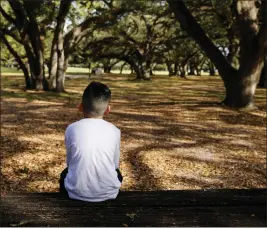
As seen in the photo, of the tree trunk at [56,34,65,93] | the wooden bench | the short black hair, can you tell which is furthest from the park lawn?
the tree trunk at [56,34,65,93]

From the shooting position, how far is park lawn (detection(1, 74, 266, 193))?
6.34 metres

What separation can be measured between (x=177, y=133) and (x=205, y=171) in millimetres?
3425

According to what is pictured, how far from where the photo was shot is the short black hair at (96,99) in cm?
342

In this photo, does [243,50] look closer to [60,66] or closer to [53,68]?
[60,66]

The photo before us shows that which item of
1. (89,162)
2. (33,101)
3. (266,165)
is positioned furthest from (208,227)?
(33,101)

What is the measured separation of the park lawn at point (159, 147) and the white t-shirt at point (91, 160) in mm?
2570

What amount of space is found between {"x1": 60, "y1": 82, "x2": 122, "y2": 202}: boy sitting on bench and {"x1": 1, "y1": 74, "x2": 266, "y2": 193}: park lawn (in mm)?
2573

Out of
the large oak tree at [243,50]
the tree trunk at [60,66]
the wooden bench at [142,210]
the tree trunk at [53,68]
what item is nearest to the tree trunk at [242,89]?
the large oak tree at [243,50]

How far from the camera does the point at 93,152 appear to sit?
337cm

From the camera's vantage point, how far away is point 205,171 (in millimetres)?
6867

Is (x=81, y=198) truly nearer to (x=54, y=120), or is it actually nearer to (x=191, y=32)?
(x=54, y=120)

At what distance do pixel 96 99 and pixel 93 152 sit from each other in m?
0.49

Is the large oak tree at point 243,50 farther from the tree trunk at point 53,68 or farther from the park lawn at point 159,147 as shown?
the tree trunk at point 53,68

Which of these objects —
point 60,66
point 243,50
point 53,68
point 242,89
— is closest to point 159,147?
point 242,89
